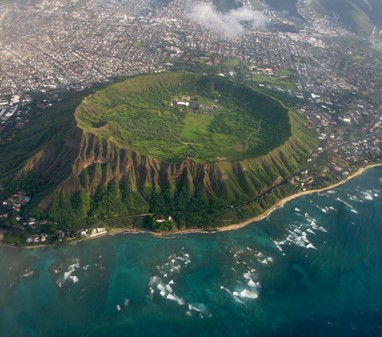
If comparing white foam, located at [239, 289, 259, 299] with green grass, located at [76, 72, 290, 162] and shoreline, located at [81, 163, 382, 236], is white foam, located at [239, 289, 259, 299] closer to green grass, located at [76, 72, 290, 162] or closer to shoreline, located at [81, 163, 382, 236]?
shoreline, located at [81, 163, 382, 236]

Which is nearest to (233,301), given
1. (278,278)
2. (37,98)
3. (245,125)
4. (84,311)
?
(278,278)

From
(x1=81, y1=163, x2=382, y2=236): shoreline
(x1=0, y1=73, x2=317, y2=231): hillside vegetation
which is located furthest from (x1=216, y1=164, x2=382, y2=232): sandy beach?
(x1=0, y1=73, x2=317, y2=231): hillside vegetation

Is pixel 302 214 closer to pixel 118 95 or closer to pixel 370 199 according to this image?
pixel 370 199

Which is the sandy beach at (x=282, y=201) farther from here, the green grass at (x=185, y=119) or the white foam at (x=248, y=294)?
the white foam at (x=248, y=294)

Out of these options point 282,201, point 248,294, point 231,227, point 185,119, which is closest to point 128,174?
point 231,227

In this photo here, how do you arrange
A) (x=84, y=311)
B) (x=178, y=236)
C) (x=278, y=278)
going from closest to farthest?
(x=84, y=311) < (x=278, y=278) < (x=178, y=236)
